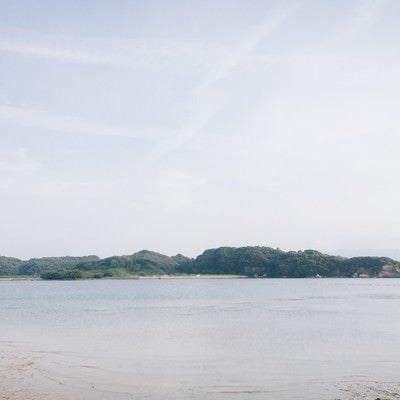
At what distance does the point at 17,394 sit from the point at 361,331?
110ft

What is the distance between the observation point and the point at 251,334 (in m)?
47.5

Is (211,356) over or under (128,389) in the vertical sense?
over

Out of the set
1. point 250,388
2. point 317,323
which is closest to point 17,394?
point 250,388

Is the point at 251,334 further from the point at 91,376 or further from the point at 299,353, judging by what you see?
the point at 91,376

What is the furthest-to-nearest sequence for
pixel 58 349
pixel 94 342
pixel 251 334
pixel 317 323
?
pixel 317 323, pixel 251 334, pixel 94 342, pixel 58 349

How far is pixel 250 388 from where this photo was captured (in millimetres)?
25609

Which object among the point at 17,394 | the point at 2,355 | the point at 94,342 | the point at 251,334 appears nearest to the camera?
the point at 17,394

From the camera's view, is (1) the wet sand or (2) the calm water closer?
(1) the wet sand

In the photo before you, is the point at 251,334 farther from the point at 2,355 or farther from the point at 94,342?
the point at 2,355

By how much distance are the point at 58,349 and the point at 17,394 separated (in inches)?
584

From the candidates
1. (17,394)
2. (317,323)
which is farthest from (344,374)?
(317,323)

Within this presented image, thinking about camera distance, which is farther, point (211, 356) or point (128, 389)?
point (211, 356)

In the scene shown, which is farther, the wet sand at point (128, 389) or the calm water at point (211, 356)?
the calm water at point (211, 356)

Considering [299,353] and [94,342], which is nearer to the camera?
[299,353]
